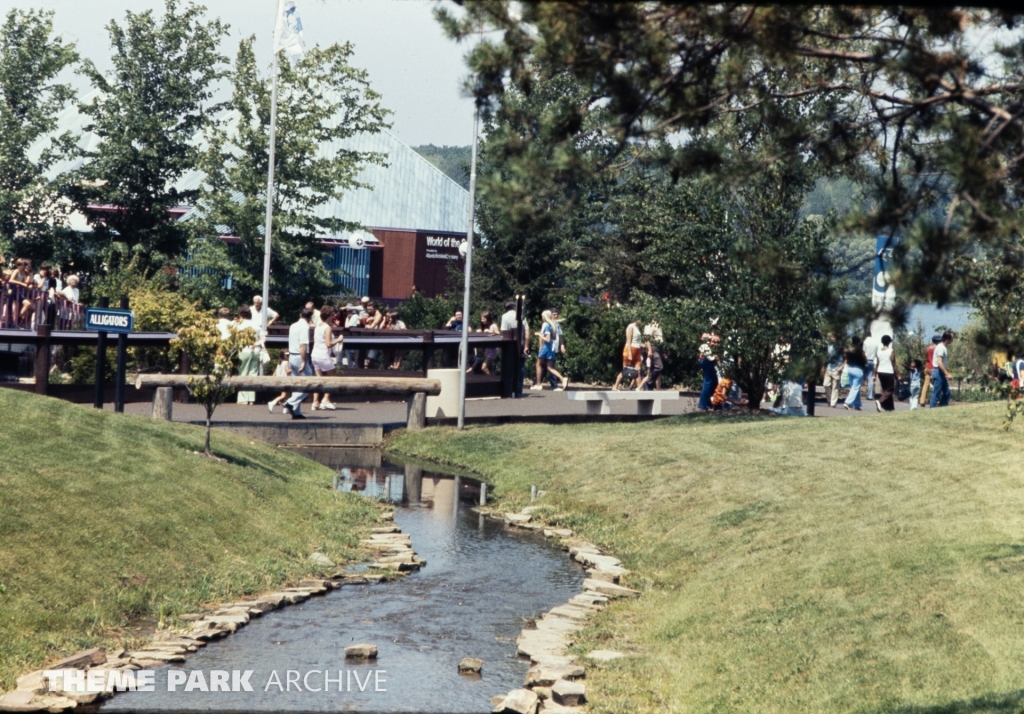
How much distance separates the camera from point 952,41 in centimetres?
636

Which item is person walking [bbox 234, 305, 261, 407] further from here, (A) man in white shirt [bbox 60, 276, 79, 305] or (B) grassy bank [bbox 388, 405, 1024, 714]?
(A) man in white shirt [bbox 60, 276, 79, 305]

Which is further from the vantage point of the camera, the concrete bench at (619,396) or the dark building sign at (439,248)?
the dark building sign at (439,248)

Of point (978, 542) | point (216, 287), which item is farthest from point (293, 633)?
point (216, 287)

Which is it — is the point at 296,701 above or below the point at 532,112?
below

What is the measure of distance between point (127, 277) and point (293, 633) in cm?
2317

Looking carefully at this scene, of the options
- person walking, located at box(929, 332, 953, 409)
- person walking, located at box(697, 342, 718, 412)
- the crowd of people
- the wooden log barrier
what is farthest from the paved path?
the crowd of people

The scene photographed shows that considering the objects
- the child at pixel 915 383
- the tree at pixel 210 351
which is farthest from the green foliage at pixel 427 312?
the tree at pixel 210 351

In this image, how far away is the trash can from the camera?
933 inches

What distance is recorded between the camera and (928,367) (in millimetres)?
26406

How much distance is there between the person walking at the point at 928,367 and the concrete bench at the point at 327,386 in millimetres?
10059

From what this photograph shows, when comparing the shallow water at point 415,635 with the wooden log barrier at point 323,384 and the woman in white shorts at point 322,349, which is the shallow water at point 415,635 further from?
the woman in white shorts at point 322,349

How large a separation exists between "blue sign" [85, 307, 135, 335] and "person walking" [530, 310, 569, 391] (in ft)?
36.1

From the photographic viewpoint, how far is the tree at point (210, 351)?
1552cm

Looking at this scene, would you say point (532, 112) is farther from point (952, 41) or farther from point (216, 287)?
point (216, 287)
